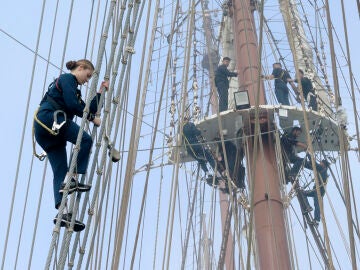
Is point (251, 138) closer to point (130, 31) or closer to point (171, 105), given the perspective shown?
point (171, 105)

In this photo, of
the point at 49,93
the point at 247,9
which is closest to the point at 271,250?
the point at 247,9

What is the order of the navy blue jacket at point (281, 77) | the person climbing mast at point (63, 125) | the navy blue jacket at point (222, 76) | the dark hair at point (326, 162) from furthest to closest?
the dark hair at point (326, 162) → the navy blue jacket at point (281, 77) → the navy blue jacket at point (222, 76) → the person climbing mast at point (63, 125)

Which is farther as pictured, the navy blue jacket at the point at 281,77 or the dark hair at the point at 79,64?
the navy blue jacket at the point at 281,77

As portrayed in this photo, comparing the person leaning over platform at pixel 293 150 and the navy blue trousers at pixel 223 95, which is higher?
the navy blue trousers at pixel 223 95

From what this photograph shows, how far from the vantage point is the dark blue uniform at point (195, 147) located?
10.9 m

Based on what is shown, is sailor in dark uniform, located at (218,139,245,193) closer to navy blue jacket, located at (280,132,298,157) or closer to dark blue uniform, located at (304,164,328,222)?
navy blue jacket, located at (280,132,298,157)

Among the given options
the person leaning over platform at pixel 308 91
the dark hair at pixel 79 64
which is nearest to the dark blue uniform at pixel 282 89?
the person leaning over platform at pixel 308 91

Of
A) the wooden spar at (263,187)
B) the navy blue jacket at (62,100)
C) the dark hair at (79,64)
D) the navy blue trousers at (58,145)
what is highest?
the wooden spar at (263,187)

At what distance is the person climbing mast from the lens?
15.9 feet

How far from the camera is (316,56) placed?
13.0m

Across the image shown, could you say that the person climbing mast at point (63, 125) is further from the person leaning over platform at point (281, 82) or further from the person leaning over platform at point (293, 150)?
the person leaning over platform at point (293, 150)

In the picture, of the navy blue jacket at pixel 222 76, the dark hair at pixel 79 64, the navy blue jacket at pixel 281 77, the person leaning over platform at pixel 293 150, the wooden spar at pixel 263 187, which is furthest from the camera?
the person leaning over platform at pixel 293 150

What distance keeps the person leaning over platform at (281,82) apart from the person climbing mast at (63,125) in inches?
245

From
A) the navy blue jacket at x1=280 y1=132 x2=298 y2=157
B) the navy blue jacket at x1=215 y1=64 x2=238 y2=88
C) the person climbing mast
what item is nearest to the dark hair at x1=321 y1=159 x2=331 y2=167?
the navy blue jacket at x1=280 y1=132 x2=298 y2=157
